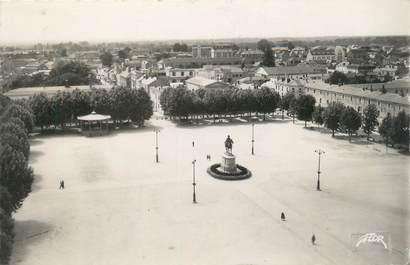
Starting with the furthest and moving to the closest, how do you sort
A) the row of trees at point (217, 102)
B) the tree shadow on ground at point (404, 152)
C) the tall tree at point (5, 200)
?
the row of trees at point (217, 102), the tree shadow on ground at point (404, 152), the tall tree at point (5, 200)

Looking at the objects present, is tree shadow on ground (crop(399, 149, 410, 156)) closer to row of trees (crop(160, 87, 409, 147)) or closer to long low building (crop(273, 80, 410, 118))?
row of trees (crop(160, 87, 409, 147))

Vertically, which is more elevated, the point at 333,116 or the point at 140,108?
the point at 140,108

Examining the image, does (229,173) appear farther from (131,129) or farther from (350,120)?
(131,129)

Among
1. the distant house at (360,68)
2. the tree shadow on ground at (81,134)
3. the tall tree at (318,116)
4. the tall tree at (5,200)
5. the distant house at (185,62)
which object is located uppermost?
the distant house at (185,62)

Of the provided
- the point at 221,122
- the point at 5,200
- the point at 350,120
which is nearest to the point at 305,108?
the point at 350,120

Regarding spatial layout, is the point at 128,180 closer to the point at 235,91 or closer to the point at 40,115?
the point at 40,115

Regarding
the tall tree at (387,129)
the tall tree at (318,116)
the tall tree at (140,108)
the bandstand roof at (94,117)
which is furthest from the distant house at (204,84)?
the tall tree at (387,129)

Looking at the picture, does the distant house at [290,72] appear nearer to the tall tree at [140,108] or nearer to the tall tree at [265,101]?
A: the tall tree at [265,101]

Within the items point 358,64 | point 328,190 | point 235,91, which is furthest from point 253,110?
point 358,64
